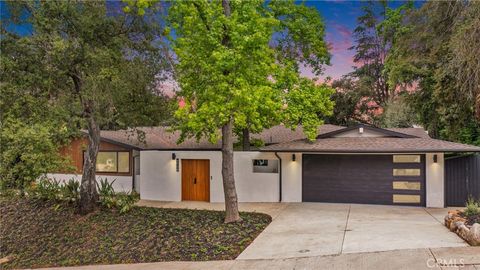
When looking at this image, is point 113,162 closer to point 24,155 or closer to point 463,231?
point 24,155

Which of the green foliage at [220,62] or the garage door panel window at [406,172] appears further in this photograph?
the garage door panel window at [406,172]

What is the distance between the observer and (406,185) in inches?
560

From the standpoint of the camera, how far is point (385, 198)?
1442cm

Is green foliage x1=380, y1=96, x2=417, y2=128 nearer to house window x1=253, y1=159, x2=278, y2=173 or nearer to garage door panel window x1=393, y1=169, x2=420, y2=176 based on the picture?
garage door panel window x1=393, y1=169, x2=420, y2=176

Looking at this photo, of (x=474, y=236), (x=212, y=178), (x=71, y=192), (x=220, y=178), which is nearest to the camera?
(x=474, y=236)

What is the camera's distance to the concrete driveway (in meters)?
8.62

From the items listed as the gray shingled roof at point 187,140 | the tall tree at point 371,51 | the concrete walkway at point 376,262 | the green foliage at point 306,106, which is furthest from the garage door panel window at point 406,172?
the tall tree at point 371,51

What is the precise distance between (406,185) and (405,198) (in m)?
0.47

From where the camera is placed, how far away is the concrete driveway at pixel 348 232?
862 cm

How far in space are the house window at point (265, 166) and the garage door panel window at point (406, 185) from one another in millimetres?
4455

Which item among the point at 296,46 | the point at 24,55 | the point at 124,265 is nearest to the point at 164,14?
the point at 24,55

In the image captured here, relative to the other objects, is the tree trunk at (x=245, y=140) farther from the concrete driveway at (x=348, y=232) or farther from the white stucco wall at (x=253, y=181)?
the concrete driveway at (x=348, y=232)

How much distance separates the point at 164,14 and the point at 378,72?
28.4 m

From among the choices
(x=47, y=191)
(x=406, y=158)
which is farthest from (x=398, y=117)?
(x=47, y=191)
